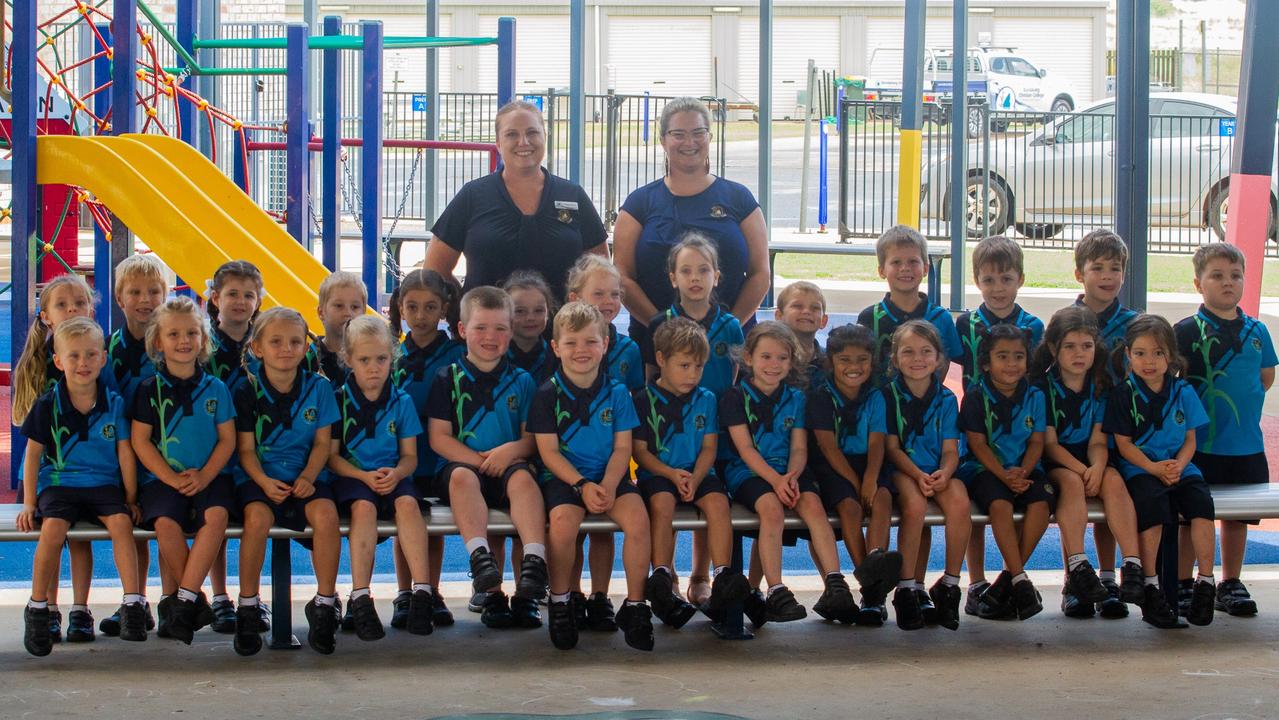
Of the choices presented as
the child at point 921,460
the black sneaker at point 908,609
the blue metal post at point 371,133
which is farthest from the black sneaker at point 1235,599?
the blue metal post at point 371,133

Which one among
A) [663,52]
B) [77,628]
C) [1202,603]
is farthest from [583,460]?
[663,52]

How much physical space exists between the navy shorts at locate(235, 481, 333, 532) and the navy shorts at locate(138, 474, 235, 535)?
37 millimetres

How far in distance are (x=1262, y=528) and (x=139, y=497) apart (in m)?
4.36

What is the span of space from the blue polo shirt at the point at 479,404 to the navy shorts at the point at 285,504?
0.44m

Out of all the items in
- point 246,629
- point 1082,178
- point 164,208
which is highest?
point 1082,178

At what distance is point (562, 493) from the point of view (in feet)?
15.2

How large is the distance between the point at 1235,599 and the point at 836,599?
4.62 feet

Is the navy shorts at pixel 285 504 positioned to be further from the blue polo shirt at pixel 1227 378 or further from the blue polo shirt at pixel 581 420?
the blue polo shirt at pixel 1227 378

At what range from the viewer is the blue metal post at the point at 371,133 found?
722 centimetres

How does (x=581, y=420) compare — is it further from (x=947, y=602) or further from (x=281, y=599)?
(x=947, y=602)

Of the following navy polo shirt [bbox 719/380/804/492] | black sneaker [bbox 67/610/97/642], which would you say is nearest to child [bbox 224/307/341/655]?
black sneaker [bbox 67/610/97/642]

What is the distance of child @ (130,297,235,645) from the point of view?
4422 mm

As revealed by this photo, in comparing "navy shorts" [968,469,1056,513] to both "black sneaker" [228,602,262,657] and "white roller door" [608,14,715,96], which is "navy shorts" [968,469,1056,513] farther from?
"white roller door" [608,14,715,96]

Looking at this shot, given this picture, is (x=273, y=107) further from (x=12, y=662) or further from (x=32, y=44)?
(x=12, y=662)
